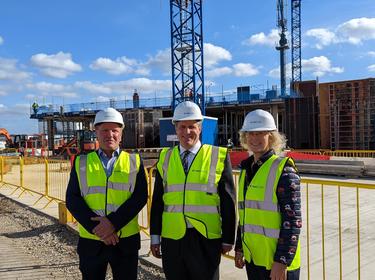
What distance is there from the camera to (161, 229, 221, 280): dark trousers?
9.89ft

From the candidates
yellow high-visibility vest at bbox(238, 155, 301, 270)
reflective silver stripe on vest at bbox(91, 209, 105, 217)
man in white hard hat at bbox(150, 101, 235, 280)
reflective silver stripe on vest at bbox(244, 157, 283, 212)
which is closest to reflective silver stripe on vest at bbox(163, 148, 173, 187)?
man in white hard hat at bbox(150, 101, 235, 280)

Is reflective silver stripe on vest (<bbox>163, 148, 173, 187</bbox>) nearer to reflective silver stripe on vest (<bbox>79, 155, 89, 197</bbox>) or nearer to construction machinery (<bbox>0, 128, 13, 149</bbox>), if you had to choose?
reflective silver stripe on vest (<bbox>79, 155, 89, 197</bbox>)

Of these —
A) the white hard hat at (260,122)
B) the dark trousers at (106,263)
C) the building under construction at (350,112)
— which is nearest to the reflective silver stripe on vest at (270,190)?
the white hard hat at (260,122)

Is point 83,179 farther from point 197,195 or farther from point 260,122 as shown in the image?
point 260,122

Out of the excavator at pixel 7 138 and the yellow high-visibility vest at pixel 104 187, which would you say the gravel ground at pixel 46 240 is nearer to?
the yellow high-visibility vest at pixel 104 187

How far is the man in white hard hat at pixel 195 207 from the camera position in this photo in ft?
9.99

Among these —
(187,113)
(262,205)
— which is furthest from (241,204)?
(187,113)

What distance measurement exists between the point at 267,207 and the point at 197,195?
59cm

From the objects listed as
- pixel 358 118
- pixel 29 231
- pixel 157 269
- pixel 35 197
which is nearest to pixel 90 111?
pixel 358 118

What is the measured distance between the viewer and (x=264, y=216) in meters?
2.71

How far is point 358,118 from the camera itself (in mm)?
25047

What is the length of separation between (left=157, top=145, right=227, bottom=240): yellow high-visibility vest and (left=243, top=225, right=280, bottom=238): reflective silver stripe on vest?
312 millimetres

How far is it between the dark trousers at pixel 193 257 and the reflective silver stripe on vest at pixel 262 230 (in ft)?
1.17

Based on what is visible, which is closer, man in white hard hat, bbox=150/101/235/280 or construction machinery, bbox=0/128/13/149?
man in white hard hat, bbox=150/101/235/280
